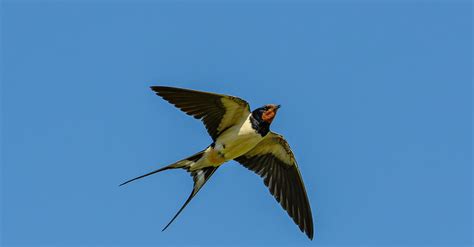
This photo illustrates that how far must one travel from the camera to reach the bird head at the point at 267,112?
6156 millimetres

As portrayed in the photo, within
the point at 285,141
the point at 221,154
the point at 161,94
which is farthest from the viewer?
the point at 285,141

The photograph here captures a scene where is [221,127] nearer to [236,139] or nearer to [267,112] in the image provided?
[236,139]

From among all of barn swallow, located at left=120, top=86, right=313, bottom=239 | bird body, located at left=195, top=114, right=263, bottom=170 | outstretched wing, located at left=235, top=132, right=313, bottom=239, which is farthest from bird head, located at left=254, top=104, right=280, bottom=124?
outstretched wing, located at left=235, top=132, right=313, bottom=239

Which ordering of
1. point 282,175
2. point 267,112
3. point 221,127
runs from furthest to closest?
point 282,175, point 221,127, point 267,112

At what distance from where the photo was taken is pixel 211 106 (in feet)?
20.4

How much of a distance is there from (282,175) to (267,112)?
3.16ft

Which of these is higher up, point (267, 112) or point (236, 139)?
point (267, 112)

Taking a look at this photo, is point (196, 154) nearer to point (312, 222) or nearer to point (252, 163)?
point (252, 163)

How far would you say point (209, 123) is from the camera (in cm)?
628

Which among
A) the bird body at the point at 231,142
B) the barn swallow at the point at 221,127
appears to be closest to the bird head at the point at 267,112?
the barn swallow at the point at 221,127

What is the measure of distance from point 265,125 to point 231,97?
14.8 inches

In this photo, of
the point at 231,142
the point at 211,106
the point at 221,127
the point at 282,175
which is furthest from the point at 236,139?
the point at 282,175

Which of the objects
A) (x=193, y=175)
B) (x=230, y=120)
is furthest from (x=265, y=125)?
(x=193, y=175)

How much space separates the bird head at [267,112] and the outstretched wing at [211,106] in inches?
3.8
